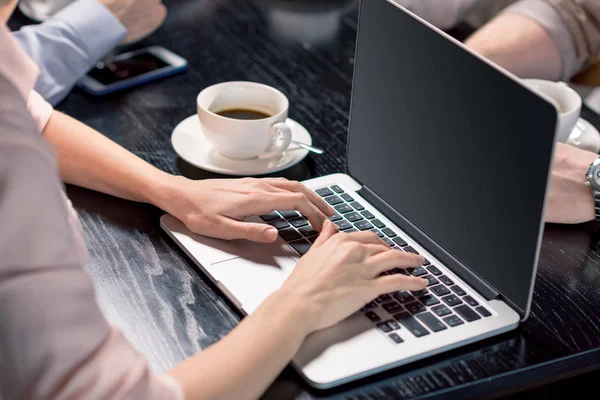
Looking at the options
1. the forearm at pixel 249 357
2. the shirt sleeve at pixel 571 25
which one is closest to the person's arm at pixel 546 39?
the shirt sleeve at pixel 571 25

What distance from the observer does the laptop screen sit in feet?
2.59

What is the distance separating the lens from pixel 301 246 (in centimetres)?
96

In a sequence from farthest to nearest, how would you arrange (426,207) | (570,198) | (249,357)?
(570,198) → (426,207) → (249,357)

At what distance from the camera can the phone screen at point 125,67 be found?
1398mm

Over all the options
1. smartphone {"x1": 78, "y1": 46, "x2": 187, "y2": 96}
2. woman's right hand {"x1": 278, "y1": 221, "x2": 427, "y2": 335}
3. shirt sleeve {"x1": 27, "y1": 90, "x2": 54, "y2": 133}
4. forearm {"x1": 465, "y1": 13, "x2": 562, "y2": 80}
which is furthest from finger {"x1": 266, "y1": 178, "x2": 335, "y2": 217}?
forearm {"x1": 465, "y1": 13, "x2": 562, "y2": 80}

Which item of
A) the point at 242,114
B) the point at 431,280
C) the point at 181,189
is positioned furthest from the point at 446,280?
the point at 242,114

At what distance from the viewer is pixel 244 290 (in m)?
0.88

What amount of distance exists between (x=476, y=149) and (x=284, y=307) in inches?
10.6

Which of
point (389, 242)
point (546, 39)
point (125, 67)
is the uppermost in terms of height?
point (546, 39)

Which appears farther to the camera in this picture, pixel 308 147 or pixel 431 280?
pixel 308 147

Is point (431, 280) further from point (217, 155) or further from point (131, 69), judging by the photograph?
point (131, 69)

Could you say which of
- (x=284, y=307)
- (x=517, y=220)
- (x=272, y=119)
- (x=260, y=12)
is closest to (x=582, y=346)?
(x=517, y=220)

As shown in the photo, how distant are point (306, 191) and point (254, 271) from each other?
0.15 meters

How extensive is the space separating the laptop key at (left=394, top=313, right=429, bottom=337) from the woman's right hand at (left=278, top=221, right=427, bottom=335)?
3 centimetres
